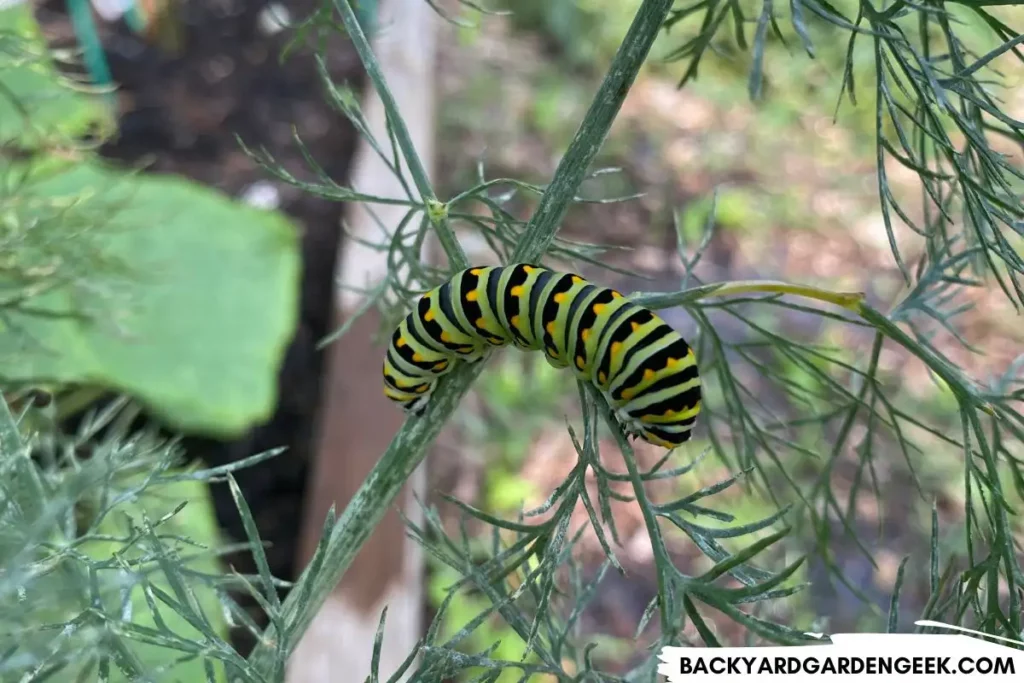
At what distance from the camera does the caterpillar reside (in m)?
0.84

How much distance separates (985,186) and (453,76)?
3.47m

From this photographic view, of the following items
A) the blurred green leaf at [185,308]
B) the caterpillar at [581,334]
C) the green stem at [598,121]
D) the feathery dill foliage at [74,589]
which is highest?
the green stem at [598,121]

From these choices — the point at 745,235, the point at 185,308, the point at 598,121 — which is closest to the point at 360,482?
the point at 185,308

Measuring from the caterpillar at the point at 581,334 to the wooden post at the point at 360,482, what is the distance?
1.96ft

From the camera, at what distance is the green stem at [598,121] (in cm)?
74

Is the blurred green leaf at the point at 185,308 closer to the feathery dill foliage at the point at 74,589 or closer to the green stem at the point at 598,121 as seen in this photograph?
the feathery dill foliage at the point at 74,589

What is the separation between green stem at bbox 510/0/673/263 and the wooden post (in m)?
0.64

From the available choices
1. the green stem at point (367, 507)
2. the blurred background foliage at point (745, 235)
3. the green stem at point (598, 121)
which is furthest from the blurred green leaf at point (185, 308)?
the green stem at point (598, 121)

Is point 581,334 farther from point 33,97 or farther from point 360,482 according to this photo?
point 360,482

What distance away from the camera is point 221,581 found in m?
1.00

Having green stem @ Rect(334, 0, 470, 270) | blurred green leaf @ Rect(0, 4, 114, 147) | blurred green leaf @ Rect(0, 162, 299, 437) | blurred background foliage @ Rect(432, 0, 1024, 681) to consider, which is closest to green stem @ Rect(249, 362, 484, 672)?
green stem @ Rect(334, 0, 470, 270)

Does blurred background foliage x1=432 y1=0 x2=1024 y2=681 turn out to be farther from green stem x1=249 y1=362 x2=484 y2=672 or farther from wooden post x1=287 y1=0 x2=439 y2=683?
green stem x1=249 y1=362 x2=484 y2=672

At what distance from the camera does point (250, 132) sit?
3.46 meters

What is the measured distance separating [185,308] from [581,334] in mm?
2056
